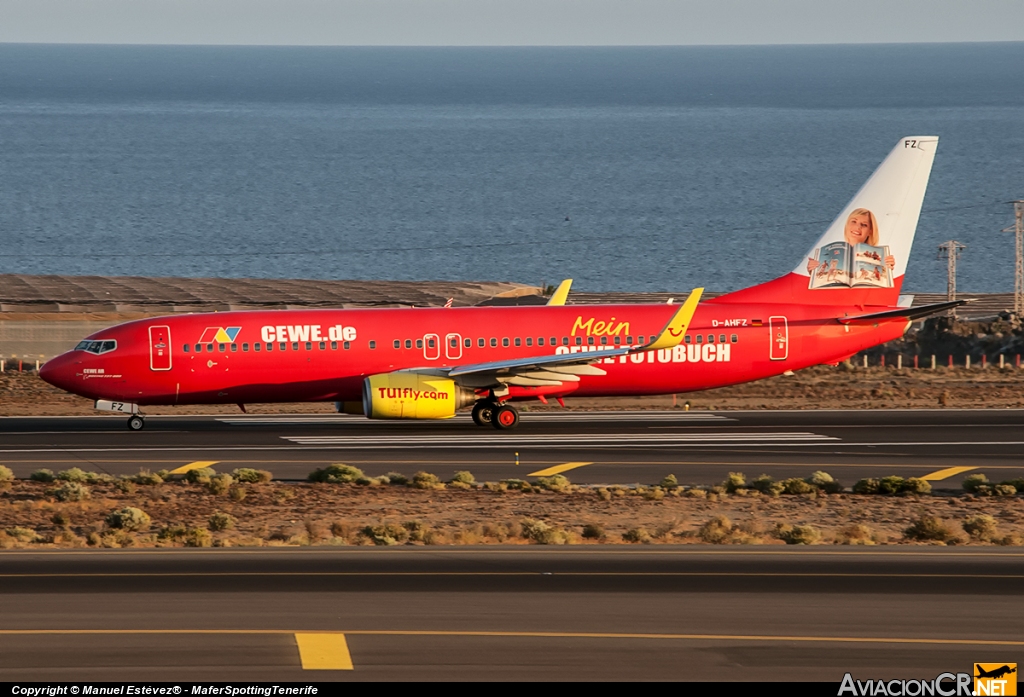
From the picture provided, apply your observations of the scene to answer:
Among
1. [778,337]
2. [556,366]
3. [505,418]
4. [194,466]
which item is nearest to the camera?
[194,466]

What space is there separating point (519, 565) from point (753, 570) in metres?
3.64

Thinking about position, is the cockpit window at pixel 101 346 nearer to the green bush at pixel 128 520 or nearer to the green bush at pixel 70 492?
the green bush at pixel 70 492

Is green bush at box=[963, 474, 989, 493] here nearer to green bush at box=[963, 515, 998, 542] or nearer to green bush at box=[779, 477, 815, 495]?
green bush at box=[779, 477, 815, 495]

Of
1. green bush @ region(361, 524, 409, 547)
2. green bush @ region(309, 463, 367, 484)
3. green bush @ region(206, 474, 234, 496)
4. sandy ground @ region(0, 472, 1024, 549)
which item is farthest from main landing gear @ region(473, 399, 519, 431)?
green bush @ region(361, 524, 409, 547)

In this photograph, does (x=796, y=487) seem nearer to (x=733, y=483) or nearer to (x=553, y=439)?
(x=733, y=483)

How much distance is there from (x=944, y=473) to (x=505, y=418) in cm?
1274

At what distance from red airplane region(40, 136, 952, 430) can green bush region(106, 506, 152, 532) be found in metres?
12.0

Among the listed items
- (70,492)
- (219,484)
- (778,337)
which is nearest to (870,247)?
(778,337)

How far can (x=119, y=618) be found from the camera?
1742 centimetres

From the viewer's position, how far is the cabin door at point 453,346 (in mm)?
39719

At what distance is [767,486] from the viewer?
30312mm

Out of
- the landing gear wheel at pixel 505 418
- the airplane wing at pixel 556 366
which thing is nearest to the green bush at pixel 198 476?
the airplane wing at pixel 556 366

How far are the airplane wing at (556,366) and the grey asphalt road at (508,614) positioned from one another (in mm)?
15515

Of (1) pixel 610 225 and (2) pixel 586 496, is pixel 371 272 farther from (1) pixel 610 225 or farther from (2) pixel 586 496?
(2) pixel 586 496
